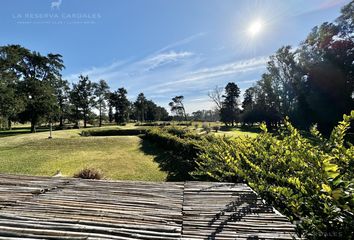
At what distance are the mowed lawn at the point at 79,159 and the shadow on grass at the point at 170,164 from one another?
0.31 m

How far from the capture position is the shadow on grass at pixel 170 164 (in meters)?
8.56

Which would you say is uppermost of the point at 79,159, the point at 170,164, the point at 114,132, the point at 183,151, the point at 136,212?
the point at 136,212

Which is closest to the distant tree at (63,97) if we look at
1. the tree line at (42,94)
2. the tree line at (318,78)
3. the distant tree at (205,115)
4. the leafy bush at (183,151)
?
the tree line at (42,94)

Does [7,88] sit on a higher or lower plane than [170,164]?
higher

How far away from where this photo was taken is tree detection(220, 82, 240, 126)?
1694 inches

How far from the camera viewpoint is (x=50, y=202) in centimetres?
209

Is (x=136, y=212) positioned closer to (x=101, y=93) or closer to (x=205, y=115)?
(x=101, y=93)

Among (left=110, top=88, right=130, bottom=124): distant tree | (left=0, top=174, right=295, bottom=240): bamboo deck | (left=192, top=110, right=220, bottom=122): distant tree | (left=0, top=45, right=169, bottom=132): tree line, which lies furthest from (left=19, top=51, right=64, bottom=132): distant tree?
(left=192, top=110, right=220, bottom=122): distant tree

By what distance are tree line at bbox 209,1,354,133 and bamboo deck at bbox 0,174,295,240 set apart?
74.2 ft

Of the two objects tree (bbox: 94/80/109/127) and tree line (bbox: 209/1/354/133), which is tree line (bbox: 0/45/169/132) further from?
tree line (bbox: 209/1/354/133)

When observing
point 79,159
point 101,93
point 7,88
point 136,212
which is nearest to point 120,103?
point 101,93

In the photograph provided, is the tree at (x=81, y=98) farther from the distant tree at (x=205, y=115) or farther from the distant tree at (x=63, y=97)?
the distant tree at (x=205, y=115)

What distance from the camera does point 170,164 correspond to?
34.6ft

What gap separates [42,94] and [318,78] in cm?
3523
